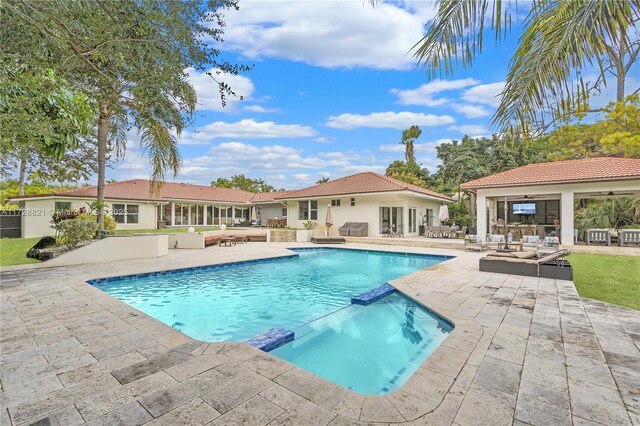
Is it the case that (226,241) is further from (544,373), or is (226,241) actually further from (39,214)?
(544,373)

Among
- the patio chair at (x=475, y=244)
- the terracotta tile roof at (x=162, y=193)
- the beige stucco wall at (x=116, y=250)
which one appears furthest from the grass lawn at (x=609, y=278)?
the terracotta tile roof at (x=162, y=193)

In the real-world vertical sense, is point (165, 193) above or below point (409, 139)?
below

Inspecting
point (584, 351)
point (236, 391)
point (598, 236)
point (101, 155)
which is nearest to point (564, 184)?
point (598, 236)

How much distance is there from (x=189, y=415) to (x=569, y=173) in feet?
58.8

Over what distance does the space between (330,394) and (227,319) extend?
13.1 ft

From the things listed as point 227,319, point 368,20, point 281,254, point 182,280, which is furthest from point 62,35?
point 281,254

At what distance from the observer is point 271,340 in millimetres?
4129

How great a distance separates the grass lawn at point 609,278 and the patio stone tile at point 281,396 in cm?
606

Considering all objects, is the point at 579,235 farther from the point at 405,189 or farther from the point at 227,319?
the point at 227,319

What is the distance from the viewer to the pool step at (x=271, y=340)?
399cm

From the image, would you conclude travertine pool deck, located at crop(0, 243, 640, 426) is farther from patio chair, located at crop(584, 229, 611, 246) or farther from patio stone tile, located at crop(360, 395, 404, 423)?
patio chair, located at crop(584, 229, 611, 246)

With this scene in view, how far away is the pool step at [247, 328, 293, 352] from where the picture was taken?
13.1 feet

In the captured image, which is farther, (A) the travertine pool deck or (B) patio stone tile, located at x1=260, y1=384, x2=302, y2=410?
(B) patio stone tile, located at x1=260, y1=384, x2=302, y2=410

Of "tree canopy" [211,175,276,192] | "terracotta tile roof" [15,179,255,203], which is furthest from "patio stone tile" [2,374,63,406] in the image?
"tree canopy" [211,175,276,192]
